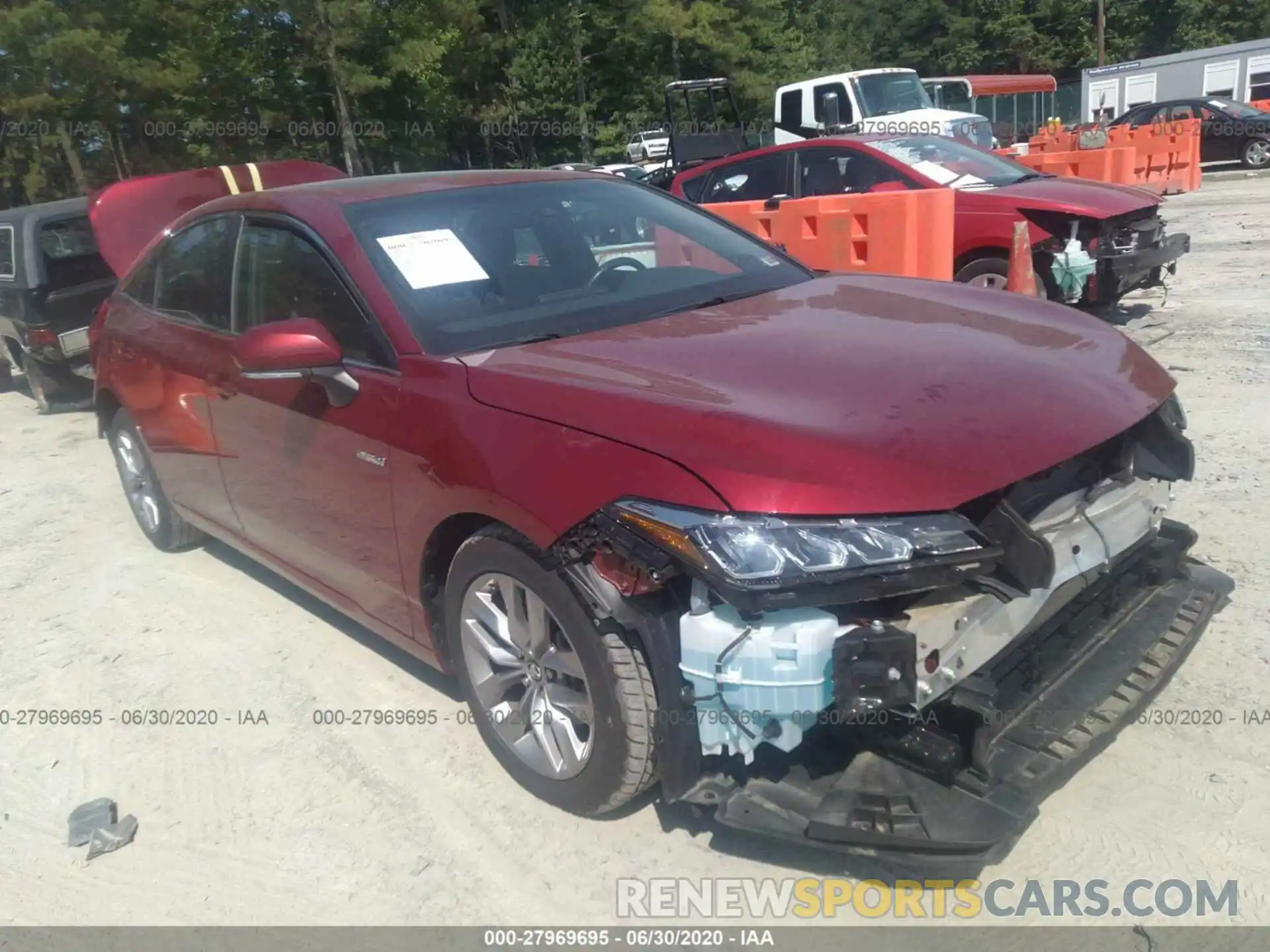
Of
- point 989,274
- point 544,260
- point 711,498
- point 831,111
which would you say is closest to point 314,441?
point 544,260

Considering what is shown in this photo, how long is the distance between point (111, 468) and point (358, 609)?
14.9 feet

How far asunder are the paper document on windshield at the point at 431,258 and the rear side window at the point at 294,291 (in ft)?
0.63

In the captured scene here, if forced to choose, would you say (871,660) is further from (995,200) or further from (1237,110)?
(1237,110)

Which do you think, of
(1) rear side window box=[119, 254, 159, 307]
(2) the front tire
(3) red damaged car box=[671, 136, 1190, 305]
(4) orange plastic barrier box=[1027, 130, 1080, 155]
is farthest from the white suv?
(2) the front tire

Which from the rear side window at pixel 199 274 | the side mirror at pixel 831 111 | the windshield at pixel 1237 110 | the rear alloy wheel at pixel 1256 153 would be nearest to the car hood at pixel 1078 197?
the rear side window at pixel 199 274

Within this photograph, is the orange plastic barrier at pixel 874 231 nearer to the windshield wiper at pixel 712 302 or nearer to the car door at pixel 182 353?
the windshield wiper at pixel 712 302

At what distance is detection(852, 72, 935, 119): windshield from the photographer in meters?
15.8

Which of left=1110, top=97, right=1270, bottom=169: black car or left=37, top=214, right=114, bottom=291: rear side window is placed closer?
left=37, top=214, right=114, bottom=291: rear side window

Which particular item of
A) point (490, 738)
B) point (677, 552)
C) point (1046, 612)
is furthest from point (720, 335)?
point (490, 738)

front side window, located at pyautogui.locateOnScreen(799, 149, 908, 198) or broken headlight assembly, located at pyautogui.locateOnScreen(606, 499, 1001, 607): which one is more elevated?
front side window, located at pyautogui.locateOnScreen(799, 149, 908, 198)

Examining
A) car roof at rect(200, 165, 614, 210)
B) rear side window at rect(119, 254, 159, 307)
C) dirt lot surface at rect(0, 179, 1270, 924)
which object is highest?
car roof at rect(200, 165, 614, 210)

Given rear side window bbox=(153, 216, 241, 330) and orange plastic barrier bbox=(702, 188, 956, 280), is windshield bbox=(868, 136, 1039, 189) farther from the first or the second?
rear side window bbox=(153, 216, 241, 330)

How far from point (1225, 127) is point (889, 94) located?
1005cm

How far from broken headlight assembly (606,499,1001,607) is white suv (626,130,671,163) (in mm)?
34001
